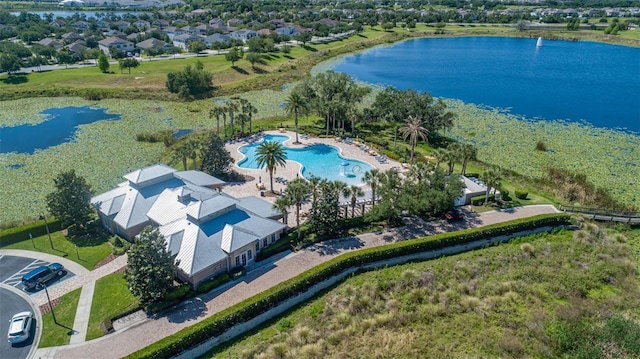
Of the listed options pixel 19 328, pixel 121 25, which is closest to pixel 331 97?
pixel 19 328

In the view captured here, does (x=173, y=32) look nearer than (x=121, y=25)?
Yes

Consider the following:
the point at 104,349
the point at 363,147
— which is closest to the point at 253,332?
the point at 104,349

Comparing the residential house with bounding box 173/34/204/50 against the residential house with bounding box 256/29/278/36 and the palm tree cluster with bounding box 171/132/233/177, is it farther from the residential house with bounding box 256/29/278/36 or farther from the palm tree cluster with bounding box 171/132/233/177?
the palm tree cluster with bounding box 171/132/233/177

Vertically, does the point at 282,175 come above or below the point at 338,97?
below

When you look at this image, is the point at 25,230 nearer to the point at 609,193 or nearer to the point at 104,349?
the point at 104,349

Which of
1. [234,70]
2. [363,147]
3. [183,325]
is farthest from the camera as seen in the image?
[234,70]

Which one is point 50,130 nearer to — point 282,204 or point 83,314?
point 83,314

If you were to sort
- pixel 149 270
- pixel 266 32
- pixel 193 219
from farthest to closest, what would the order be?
pixel 266 32
pixel 193 219
pixel 149 270

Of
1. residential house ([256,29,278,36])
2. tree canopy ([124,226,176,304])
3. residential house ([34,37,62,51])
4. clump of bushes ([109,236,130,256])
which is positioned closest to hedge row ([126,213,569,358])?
tree canopy ([124,226,176,304])
